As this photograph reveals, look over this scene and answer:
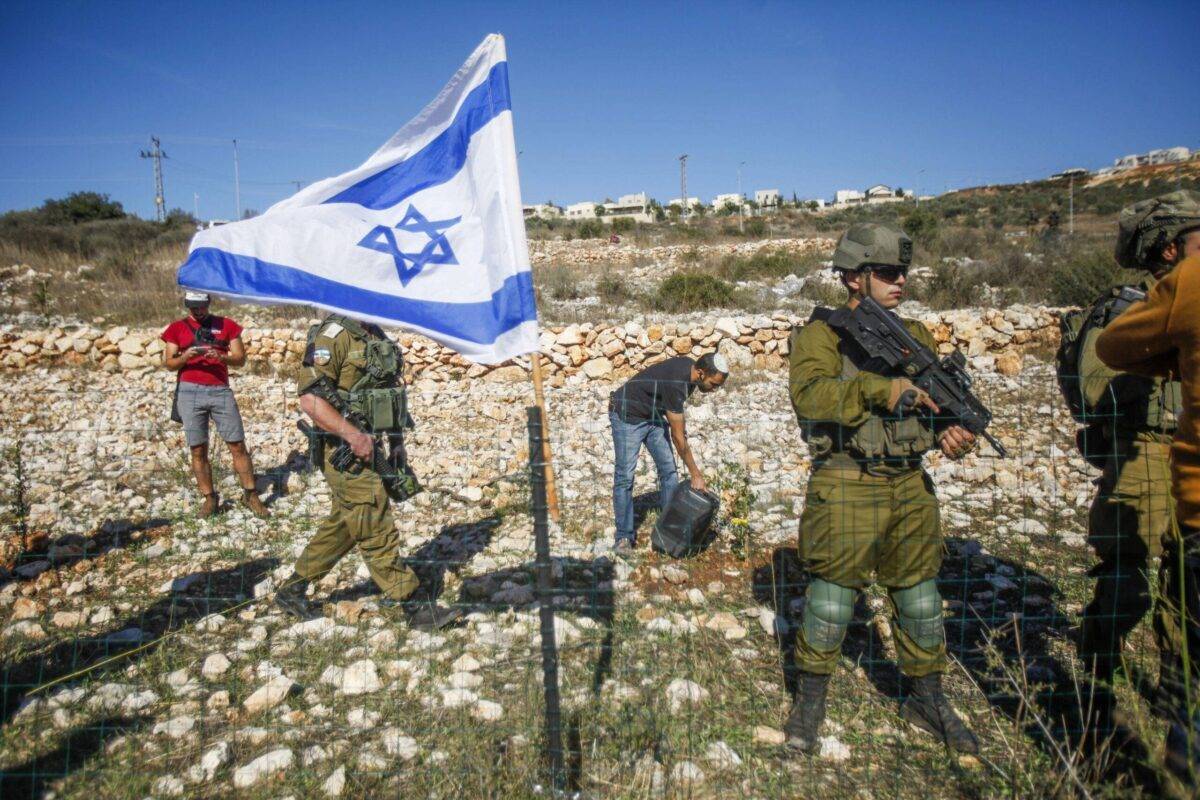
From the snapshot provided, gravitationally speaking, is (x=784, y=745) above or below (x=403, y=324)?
below

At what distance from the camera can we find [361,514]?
352 centimetres

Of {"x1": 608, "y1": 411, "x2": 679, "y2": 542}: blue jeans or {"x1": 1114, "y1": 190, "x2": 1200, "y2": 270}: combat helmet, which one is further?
{"x1": 608, "y1": 411, "x2": 679, "y2": 542}: blue jeans

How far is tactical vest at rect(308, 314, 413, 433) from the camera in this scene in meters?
3.63

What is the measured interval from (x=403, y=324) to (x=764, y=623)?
2.43 meters

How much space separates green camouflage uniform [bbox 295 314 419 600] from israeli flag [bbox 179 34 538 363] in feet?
3.30

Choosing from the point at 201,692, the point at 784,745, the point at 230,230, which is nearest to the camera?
the point at 230,230

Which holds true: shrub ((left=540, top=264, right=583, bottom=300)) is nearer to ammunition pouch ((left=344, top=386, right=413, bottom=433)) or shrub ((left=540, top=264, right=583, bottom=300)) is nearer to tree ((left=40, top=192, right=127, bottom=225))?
A: ammunition pouch ((left=344, top=386, right=413, bottom=433))

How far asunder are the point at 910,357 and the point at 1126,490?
1.06 m

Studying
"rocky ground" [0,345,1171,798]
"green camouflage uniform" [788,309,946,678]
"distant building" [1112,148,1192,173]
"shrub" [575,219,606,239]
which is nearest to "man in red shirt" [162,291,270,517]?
"rocky ground" [0,345,1171,798]

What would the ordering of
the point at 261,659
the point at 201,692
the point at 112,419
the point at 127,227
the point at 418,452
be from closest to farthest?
the point at 201,692, the point at 261,659, the point at 418,452, the point at 112,419, the point at 127,227

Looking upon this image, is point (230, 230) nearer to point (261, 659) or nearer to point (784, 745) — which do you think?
point (261, 659)

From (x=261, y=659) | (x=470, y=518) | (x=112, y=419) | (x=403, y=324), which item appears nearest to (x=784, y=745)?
(x=403, y=324)

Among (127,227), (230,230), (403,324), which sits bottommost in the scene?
(403,324)

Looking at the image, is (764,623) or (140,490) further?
(140,490)
